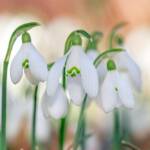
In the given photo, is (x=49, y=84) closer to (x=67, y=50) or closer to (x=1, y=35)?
(x=67, y=50)

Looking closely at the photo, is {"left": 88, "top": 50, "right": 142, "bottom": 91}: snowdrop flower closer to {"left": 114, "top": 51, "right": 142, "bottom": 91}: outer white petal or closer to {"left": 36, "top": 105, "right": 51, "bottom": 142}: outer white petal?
{"left": 114, "top": 51, "right": 142, "bottom": 91}: outer white petal

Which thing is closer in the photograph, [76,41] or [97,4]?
[76,41]

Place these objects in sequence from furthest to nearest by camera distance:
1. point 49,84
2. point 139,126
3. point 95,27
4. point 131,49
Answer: point 95,27
point 131,49
point 139,126
point 49,84

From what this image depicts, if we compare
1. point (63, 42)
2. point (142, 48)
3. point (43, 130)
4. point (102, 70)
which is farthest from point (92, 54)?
point (63, 42)

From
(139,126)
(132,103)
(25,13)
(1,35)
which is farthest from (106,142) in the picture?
(132,103)

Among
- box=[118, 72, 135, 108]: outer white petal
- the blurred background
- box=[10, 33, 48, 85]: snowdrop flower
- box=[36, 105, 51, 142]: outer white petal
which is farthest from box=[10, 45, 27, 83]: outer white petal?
box=[36, 105, 51, 142]: outer white petal

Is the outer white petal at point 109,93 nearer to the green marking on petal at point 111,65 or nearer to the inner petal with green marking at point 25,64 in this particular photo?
the green marking on petal at point 111,65
